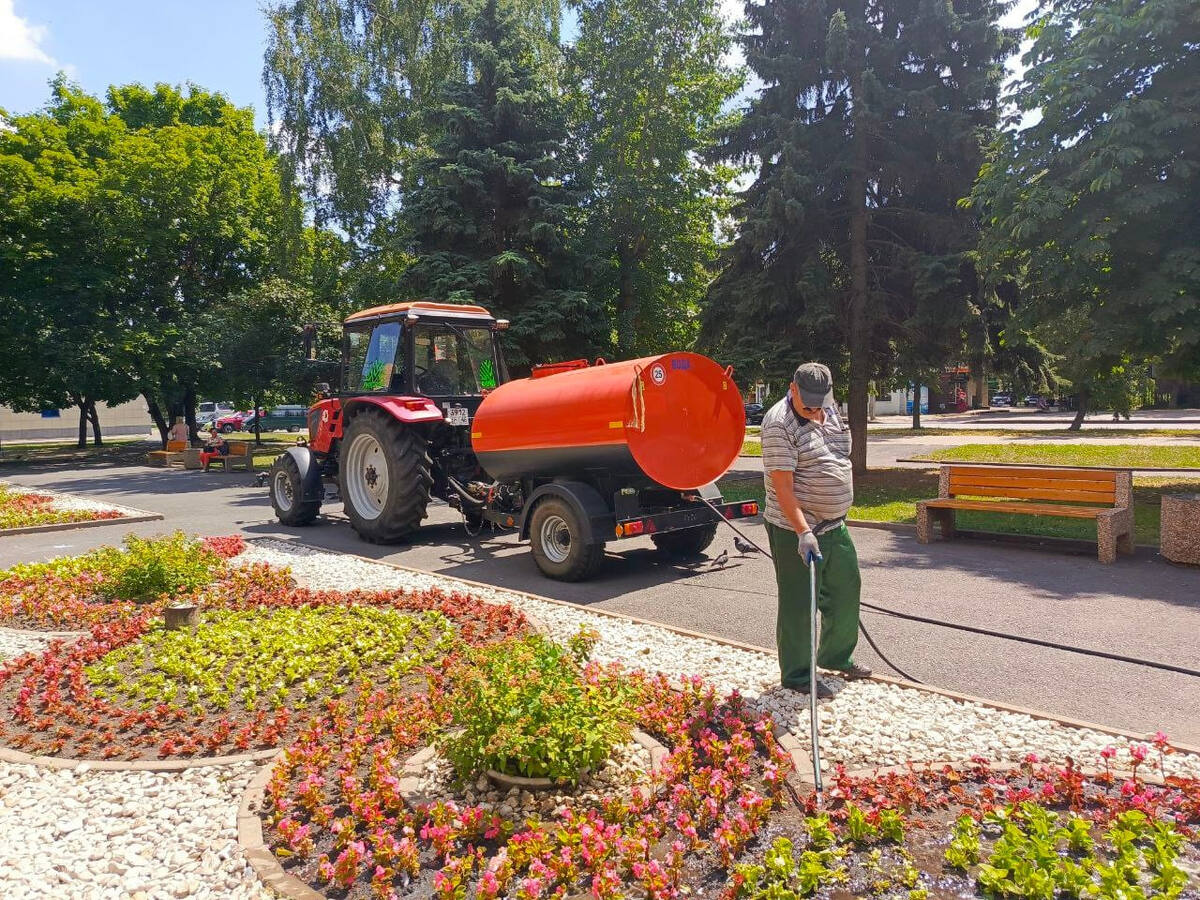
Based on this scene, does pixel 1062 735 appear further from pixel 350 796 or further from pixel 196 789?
pixel 196 789

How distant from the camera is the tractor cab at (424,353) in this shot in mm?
10977

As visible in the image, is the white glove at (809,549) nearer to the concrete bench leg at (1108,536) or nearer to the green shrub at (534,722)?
the green shrub at (534,722)

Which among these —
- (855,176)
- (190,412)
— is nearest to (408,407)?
(855,176)

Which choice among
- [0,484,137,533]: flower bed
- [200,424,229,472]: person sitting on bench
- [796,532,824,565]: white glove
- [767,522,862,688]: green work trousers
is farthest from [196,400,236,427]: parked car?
[796,532,824,565]: white glove

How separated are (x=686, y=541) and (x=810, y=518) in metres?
4.64

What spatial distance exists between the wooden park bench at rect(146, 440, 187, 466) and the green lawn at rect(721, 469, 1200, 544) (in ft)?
63.0

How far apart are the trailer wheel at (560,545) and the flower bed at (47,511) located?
9031 millimetres

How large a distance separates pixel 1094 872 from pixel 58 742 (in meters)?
4.91

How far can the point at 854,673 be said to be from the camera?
5.06m

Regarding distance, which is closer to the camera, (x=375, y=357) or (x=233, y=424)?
(x=375, y=357)

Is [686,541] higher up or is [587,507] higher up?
[587,507]

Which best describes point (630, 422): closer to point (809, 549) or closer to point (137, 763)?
point (809, 549)

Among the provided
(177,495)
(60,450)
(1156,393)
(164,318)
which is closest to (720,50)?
(177,495)

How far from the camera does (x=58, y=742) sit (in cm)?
439
